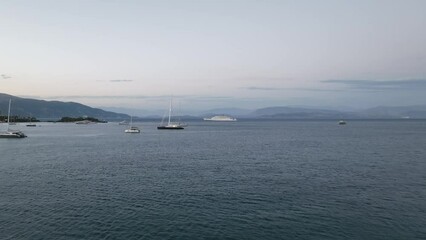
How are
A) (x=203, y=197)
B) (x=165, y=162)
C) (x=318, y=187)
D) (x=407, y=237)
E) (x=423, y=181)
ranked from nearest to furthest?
(x=407, y=237)
(x=203, y=197)
(x=318, y=187)
(x=423, y=181)
(x=165, y=162)

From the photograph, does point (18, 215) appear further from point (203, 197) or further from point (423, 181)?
point (423, 181)

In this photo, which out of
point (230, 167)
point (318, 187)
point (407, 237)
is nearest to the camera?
point (407, 237)

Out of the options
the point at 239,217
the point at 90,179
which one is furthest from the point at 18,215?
the point at 239,217

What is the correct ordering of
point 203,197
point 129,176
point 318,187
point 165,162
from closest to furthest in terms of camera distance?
point 203,197, point 318,187, point 129,176, point 165,162

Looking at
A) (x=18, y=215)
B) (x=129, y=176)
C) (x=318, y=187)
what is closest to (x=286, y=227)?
(x=318, y=187)

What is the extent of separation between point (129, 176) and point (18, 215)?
25325 millimetres

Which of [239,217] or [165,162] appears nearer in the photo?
[239,217]

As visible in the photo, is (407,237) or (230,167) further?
(230,167)

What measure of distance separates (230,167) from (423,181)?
117 ft

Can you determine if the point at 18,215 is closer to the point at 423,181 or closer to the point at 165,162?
the point at 165,162

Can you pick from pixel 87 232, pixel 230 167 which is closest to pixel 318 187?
pixel 230 167

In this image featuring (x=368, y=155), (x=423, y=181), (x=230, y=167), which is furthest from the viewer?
(x=368, y=155)

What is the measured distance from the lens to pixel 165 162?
3314 inches

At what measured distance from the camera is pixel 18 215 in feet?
133
